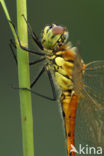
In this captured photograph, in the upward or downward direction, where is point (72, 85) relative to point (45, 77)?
downward

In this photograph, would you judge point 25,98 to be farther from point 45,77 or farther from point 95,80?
point 45,77

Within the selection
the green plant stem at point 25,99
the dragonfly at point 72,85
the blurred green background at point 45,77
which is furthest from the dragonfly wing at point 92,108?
the blurred green background at point 45,77

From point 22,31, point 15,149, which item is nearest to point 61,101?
point 22,31

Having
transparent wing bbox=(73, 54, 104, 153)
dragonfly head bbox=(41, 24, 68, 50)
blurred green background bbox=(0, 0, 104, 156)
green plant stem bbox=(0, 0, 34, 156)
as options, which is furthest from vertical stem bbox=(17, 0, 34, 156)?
blurred green background bbox=(0, 0, 104, 156)

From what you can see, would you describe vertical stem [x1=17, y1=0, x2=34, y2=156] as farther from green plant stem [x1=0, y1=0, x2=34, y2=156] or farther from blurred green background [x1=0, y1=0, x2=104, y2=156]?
blurred green background [x1=0, y1=0, x2=104, y2=156]

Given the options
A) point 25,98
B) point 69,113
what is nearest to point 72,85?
→ point 69,113
